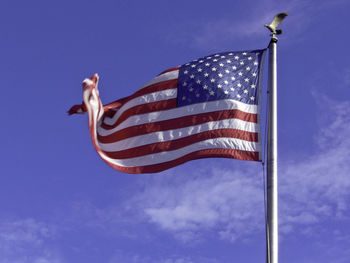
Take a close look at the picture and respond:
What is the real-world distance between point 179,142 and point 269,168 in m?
3.46

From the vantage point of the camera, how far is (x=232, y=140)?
57.2 ft

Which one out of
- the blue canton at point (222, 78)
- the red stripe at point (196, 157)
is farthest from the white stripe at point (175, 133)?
the blue canton at point (222, 78)

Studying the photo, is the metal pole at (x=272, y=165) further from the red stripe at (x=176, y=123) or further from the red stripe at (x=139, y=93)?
the red stripe at (x=139, y=93)

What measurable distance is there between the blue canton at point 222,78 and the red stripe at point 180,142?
1.10 meters

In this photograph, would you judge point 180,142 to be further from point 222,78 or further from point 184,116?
point 222,78

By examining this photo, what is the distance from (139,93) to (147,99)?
1.53 feet

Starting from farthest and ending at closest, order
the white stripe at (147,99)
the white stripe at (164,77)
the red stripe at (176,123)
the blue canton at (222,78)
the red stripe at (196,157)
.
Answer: the white stripe at (164,77) → the white stripe at (147,99) → the blue canton at (222,78) → the red stripe at (176,123) → the red stripe at (196,157)

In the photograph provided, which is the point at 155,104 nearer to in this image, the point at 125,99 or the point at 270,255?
the point at 125,99

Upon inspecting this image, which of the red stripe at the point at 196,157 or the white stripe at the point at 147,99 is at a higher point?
the white stripe at the point at 147,99

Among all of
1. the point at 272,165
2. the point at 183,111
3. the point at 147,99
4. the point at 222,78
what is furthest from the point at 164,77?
the point at 272,165

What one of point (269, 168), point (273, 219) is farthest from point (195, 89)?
point (273, 219)

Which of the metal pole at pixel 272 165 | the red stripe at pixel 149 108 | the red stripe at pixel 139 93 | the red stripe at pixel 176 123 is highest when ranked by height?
the red stripe at pixel 139 93

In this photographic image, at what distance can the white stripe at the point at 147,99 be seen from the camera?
19750mm

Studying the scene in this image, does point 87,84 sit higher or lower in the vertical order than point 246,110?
higher
